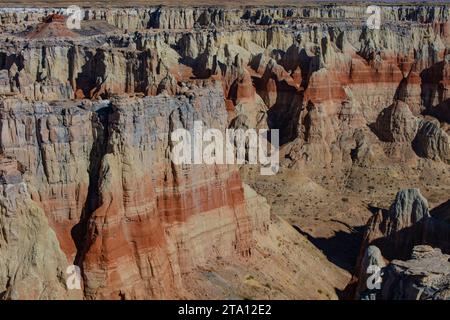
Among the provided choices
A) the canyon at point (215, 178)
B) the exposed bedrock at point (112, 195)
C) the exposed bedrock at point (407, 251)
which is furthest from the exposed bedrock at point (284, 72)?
the exposed bedrock at point (407, 251)

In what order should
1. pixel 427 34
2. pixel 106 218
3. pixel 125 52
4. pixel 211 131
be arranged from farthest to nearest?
pixel 427 34 → pixel 125 52 → pixel 211 131 → pixel 106 218

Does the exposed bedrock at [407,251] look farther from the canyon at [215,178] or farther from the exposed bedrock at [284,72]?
the exposed bedrock at [284,72]

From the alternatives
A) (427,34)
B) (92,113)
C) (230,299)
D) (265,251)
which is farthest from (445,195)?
(427,34)

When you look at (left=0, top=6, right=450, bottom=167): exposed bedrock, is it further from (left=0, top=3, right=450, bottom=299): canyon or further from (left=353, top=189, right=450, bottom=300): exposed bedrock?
(left=353, top=189, right=450, bottom=300): exposed bedrock

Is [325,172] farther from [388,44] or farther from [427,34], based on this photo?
[427,34]

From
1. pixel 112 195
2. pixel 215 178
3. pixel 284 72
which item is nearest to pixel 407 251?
pixel 215 178

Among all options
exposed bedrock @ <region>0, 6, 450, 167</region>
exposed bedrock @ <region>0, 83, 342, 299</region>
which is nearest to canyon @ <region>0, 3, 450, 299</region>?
exposed bedrock @ <region>0, 83, 342, 299</region>

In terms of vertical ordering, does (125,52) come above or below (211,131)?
above

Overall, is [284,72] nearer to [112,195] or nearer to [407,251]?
[407,251]

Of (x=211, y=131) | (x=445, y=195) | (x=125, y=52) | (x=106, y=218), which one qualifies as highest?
(x=125, y=52)
